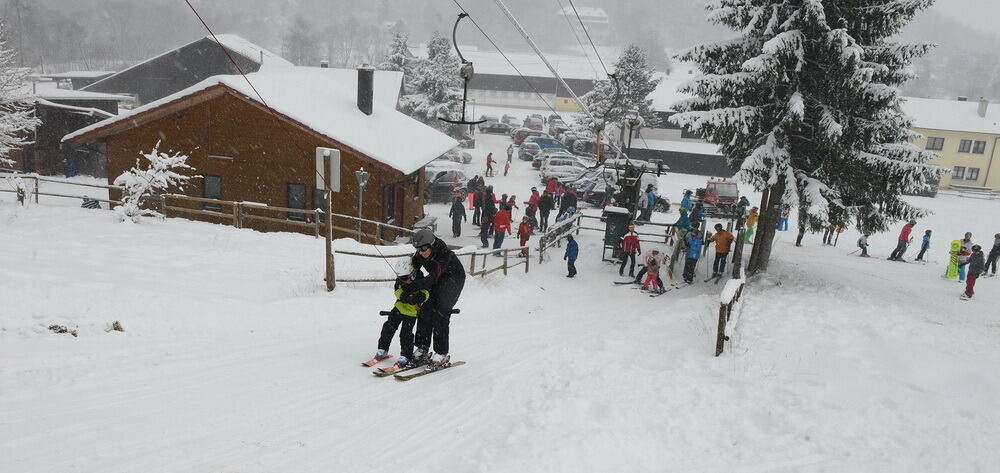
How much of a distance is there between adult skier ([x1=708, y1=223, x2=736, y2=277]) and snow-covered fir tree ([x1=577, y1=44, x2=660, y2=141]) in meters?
30.9

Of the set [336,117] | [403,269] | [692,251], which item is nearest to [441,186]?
[336,117]

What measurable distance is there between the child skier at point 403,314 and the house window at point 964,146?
204 ft

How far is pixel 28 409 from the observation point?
5.38 metres

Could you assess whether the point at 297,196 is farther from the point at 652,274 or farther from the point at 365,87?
the point at 652,274

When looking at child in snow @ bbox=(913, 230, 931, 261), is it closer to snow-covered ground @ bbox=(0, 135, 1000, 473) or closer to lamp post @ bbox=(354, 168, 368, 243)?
snow-covered ground @ bbox=(0, 135, 1000, 473)

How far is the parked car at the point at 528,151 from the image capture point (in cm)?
4516

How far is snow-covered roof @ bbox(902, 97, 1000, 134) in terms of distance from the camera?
52.4 metres

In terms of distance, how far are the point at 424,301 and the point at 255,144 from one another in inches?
523

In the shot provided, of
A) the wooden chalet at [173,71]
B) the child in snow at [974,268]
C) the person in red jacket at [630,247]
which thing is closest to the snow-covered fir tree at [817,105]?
the child in snow at [974,268]

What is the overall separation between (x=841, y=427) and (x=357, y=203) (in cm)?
1478

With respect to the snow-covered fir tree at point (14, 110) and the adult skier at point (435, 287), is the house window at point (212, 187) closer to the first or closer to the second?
the snow-covered fir tree at point (14, 110)

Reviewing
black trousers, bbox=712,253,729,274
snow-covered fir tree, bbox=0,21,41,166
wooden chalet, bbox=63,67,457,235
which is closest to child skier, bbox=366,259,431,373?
wooden chalet, bbox=63,67,457,235

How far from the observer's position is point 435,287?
7016mm

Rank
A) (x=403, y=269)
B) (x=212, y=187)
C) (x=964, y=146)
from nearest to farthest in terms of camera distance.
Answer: (x=403, y=269) → (x=212, y=187) → (x=964, y=146)
